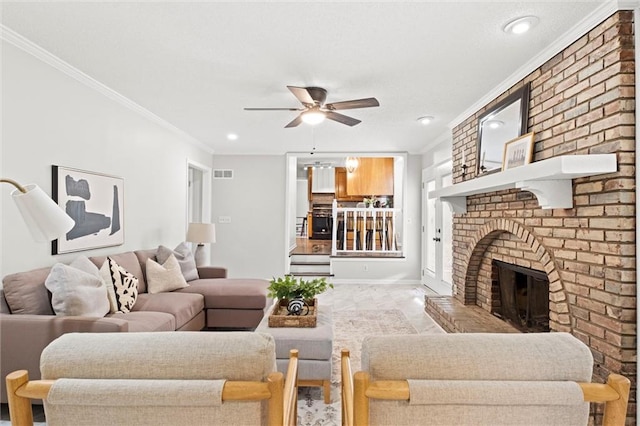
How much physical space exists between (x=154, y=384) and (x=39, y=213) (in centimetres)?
84

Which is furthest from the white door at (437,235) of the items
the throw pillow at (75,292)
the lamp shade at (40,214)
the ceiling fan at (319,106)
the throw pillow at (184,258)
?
the lamp shade at (40,214)

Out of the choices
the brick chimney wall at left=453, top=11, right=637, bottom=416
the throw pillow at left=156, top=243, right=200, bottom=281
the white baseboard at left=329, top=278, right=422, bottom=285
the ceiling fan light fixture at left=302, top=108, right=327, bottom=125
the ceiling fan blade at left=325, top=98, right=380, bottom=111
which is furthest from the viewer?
the white baseboard at left=329, top=278, right=422, bottom=285

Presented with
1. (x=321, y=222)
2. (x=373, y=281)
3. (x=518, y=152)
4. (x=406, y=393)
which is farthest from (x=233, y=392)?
(x=321, y=222)

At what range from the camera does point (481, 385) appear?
1012mm

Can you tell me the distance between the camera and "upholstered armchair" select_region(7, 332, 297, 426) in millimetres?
1005

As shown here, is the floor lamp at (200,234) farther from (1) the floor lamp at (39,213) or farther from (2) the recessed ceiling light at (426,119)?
(1) the floor lamp at (39,213)

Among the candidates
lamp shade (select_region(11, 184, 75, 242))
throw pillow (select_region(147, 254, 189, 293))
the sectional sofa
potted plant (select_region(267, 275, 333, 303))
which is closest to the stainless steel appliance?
the sectional sofa

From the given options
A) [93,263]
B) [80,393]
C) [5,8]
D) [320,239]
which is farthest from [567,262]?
[320,239]

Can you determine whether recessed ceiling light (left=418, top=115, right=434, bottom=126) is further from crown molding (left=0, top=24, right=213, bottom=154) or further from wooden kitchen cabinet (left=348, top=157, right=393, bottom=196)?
wooden kitchen cabinet (left=348, top=157, right=393, bottom=196)

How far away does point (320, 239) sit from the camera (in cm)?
1089

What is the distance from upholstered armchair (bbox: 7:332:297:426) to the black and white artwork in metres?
2.16

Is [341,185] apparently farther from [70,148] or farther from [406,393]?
[406,393]

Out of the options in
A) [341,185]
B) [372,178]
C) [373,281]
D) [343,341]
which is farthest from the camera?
[341,185]

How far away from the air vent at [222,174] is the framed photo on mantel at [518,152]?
16.0ft
